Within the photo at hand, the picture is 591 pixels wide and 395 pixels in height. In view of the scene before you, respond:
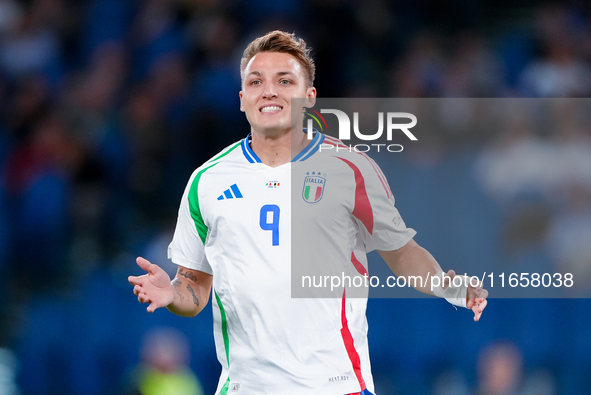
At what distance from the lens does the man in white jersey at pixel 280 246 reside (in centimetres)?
330

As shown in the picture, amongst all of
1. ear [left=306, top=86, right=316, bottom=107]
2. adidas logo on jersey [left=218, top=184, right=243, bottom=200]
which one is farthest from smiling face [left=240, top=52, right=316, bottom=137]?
adidas logo on jersey [left=218, top=184, right=243, bottom=200]

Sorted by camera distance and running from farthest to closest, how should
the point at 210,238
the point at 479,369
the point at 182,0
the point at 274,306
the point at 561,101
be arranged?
1. the point at 182,0
2. the point at 561,101
3. the point at 479,369
4. the point at 210,238
5. the point at 274,306

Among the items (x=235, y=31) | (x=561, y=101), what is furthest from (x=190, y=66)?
(x=561, y=101)

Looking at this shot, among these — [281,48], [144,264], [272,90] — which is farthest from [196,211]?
[281,48]

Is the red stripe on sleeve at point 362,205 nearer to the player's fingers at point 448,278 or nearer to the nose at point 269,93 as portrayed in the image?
the player's fingers at point 448,278

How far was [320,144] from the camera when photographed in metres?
3.71

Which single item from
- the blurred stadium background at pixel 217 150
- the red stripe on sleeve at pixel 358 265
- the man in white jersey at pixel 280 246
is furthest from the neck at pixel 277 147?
the blurred stadium background at pixel 217 150

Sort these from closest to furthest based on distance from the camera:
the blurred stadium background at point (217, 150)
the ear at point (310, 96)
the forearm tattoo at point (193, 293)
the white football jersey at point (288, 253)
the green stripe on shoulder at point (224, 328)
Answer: the white football jersey at point (288, 253) < the green stripe on shoulder at point (224, 328) < the forearm tattoo at point (193, 293) < the ear at point (310, 96) < the blurred stadium background at point (217, 150)

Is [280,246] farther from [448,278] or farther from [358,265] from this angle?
[448,278]

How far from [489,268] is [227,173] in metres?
3.26

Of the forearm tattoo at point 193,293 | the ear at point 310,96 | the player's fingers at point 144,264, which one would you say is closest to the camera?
the player's fingers at point 144,264

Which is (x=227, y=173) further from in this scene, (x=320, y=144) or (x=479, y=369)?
(x=479, y=369)

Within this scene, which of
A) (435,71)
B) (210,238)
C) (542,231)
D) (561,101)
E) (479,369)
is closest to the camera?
(210,238)

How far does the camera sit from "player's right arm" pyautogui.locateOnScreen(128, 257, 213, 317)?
3234 millimetres
